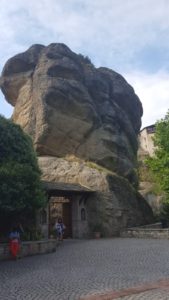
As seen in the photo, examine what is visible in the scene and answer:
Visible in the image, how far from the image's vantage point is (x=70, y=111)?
3603 cm

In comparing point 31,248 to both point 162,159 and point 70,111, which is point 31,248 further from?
point 70,111

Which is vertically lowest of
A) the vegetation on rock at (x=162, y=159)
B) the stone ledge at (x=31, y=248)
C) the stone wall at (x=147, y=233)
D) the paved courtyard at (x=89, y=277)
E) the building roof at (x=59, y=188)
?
the paved courtyard at (x=89, y=277)

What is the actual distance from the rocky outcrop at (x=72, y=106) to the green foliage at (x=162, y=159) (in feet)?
19.3

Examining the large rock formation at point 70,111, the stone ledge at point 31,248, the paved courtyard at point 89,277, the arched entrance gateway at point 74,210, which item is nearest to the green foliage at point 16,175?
the stone ledge at point 31,248

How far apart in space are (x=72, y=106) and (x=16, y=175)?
19.3 m

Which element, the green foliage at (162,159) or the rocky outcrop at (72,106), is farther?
the rocky outcrop at (72,106)

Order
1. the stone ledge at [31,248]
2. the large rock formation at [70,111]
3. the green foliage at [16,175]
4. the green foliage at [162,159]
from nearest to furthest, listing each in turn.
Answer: the stone ledge at [31,248] < the green foliage at [16,175] < the green foliage at [162,159] < the large rock formation at [70,111]

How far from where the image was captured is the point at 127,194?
32.4 meters

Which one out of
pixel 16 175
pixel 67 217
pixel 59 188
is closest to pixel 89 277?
pixel 16 175

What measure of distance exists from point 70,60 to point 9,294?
3412 cm

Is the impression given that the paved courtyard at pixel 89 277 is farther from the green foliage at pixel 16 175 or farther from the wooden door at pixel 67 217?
the wooden door at pixel 67 217

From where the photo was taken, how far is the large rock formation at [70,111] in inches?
1367

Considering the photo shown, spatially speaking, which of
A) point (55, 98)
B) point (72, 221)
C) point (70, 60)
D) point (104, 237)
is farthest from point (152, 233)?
point (70, 60)

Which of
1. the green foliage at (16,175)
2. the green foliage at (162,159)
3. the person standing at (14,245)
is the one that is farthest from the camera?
the green foliage at (162,159)
